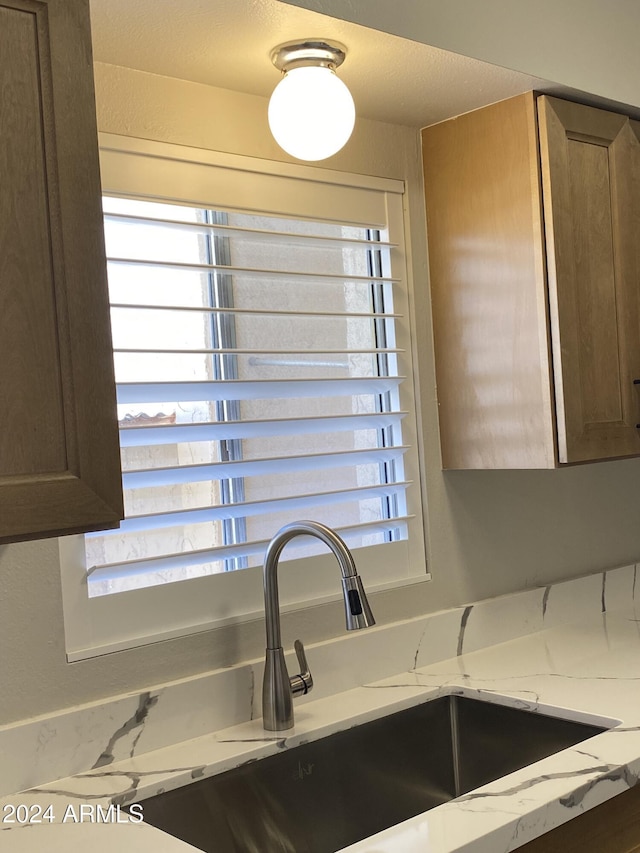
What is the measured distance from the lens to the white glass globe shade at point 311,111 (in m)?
1.65

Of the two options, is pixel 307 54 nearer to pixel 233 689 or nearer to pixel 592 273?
pixel 592 273

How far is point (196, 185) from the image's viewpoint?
5.83 feet

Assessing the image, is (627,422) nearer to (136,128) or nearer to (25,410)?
(136,128)

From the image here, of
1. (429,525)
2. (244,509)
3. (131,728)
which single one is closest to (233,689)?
(131,728)

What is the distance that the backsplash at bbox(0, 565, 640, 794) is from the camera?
4.91 feet

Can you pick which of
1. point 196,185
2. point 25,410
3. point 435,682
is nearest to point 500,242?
point 196,185

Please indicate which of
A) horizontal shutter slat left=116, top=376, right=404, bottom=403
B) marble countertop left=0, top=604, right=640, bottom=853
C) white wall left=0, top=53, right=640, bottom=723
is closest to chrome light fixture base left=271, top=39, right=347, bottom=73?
white wall left=0, top=53, right=640, bottom=723

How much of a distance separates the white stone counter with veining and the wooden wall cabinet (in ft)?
1.42

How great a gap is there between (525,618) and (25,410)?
1.52 m

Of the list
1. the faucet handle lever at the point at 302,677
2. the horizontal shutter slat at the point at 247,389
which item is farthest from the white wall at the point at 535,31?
the faucet handle lever at the point at 302,677

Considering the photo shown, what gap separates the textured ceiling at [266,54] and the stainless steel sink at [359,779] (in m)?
1.23

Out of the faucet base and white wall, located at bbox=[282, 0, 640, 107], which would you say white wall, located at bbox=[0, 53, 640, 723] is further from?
white wall, located at bbox=[282, 0, 640, 107]

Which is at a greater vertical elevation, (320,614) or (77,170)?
(77,170)

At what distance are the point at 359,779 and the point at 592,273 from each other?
1.13 m
